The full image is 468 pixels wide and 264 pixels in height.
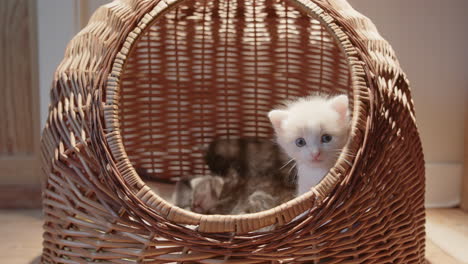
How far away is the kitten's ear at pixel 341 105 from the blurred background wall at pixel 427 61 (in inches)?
34.0

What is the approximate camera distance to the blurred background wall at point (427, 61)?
1.78 m

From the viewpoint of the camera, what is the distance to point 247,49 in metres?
1.70

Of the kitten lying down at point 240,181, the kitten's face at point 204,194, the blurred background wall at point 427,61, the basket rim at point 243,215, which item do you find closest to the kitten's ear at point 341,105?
the basket rim at point 243,215

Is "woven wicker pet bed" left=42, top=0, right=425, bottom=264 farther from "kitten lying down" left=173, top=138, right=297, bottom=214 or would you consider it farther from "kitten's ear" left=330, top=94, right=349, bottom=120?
"kitten lying down" left=173, top=138, right=297, bottom=214

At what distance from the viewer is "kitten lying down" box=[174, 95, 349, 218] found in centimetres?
111

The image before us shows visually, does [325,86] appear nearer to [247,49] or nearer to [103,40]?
[247,49]

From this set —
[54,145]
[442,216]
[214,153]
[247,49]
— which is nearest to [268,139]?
[214,153]

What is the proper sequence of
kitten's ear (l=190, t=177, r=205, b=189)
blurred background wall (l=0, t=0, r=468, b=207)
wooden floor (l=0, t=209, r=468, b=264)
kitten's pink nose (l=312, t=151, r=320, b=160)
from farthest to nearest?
blurred background wall (l=0, t=0, r=468, b=207), kitten's ear (l=190, t=177, r=205, b=189), wooden floor (l=0, t=209, r=468, b=264), kitten's pink nose (l=312, t=151, r=320, b=160)

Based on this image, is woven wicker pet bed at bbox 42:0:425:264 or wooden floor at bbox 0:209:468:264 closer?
woven wicker pet bed at bbox 42:0:425:264

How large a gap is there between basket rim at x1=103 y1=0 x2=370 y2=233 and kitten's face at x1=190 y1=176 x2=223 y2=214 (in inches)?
19.2

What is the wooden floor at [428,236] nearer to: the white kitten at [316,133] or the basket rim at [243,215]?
the white kitten at [316,133]

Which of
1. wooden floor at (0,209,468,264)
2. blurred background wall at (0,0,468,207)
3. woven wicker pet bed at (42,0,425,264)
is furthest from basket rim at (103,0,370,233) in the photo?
blurred background wall at (0,0,468,207)

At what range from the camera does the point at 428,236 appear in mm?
1543

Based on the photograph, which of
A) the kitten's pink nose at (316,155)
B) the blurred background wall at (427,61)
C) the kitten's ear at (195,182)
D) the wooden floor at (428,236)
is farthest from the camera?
the blurred background wall at (427,61)
